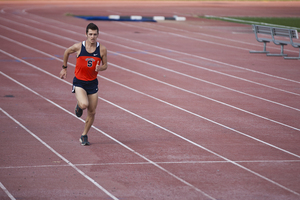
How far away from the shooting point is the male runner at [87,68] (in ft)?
21.6

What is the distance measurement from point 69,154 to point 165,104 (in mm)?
3525

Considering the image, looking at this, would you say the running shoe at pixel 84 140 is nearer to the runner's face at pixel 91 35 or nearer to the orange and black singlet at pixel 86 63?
the orange and black singlet at pixel 86 63

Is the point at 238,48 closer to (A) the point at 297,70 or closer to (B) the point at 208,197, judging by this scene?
(A) the point at 297,70

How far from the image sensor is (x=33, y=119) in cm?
814

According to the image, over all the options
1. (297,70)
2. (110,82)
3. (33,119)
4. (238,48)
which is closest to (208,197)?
(33,119)

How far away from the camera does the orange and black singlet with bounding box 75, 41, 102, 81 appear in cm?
661

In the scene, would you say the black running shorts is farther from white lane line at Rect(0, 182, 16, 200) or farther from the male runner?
white lane line at Rect(0, 182, 16, 200)

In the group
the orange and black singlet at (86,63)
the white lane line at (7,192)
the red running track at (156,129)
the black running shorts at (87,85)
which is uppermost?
the orange and black singlet at (86,63)

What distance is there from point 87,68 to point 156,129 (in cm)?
181

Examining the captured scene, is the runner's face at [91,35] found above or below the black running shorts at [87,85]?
above

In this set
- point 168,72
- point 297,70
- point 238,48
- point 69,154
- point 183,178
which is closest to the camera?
point 183,178

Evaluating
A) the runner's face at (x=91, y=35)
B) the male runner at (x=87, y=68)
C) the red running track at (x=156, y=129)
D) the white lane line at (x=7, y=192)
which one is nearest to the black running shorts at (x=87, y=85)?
the male runner at (x=87, y=68)

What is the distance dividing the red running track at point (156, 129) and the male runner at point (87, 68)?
635 mm

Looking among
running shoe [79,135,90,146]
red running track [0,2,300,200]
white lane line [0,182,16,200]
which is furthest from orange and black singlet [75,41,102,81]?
white lane line [0,182,16,200]
